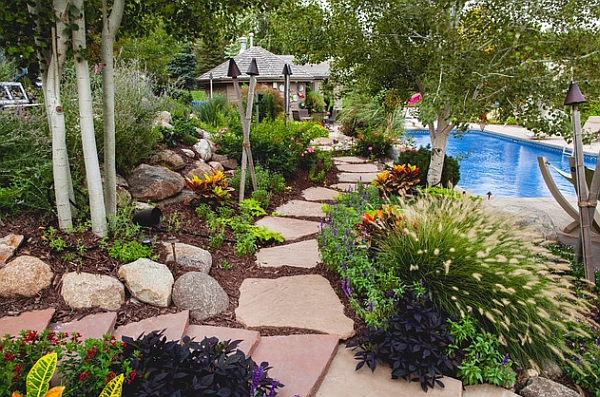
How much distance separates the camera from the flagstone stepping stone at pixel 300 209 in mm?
5219

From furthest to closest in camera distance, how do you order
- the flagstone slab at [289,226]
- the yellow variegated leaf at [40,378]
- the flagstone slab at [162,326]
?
the flagstone slab at [289,226]
the flagstone slab at [162,326]
the yellow variegated leaf at [40,378]

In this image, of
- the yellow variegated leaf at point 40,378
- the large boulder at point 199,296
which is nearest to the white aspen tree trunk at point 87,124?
the large boulder at point 199,296

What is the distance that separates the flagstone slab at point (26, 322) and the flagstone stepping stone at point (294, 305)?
1.12 metres

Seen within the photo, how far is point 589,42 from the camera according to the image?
3.97 meters

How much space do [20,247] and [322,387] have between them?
7.30ft

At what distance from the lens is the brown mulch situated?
2.62 metres

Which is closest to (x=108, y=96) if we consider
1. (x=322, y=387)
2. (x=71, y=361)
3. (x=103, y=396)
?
(x=71, y=361)

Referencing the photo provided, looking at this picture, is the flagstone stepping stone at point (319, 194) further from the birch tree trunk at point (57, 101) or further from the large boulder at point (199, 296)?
the birch tree trunk at point (57, 101)

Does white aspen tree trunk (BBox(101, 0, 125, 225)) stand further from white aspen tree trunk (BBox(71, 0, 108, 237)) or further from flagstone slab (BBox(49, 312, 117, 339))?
flagstone slab (BBox(49, 312, 117, 339))

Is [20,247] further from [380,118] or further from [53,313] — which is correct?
[380,118]

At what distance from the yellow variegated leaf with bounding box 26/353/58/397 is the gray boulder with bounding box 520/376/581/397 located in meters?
2.36

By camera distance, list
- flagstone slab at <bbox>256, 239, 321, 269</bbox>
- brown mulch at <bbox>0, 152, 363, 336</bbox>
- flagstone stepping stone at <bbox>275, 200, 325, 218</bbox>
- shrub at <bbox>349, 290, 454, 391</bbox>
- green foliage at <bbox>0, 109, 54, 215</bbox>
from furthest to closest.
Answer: flagstone stepping stone at <bbox>275, 200, 325, 218</bbox> → flagstone slab at <bbox>256, 239, 321, 269</bbox> → green foliage at <bbox>0, 109, 54, 215</bbox> → brown mulch at <bbox>0, 152, 363, 336</bbox> → shrub at <bbox>349, 290, 454, 391</bbox>

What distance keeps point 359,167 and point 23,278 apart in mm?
6429

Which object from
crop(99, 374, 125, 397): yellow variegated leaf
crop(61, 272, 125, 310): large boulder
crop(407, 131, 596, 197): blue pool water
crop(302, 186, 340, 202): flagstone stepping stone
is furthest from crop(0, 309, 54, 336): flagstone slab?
crop(407, 131, 596, 197): blue pool water
